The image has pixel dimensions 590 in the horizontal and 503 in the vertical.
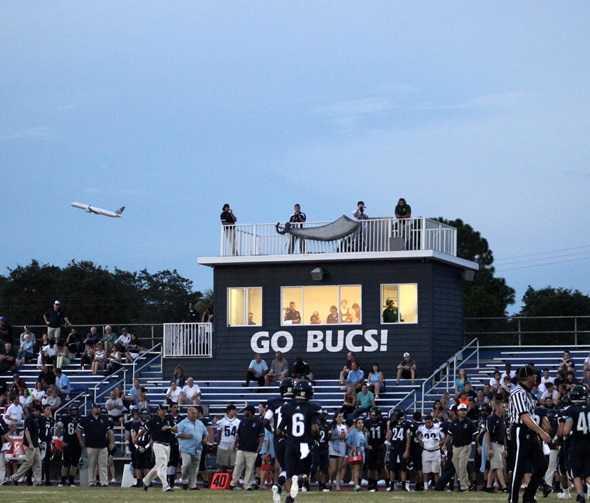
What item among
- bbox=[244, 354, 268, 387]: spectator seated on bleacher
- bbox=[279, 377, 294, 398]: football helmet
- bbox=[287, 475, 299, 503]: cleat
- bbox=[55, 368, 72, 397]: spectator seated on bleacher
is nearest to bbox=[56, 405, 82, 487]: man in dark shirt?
bbox=[55, 368, 72, 397]: spectator seated on bleacher

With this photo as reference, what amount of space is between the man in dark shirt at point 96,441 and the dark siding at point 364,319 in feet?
25.6

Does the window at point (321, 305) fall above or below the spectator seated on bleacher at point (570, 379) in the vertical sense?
above

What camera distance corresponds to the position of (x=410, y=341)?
112 feet

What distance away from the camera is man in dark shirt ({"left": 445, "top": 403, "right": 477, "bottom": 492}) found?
80.8ft

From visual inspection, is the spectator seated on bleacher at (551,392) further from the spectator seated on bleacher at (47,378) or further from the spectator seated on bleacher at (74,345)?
the spectator seated on bleacher at (74,345)

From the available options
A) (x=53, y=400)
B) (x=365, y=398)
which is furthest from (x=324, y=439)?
(x=53, y=400)

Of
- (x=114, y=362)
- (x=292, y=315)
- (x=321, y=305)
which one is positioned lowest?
(x=114, y=362)

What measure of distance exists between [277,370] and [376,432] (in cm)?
728

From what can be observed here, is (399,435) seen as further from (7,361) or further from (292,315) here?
(7,361)

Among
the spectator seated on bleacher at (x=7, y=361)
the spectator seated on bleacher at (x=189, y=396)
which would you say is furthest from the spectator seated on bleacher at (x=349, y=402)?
the spectator seated on bleacher at (x=7, y=361)

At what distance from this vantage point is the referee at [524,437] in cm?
1499

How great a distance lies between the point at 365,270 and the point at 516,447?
19.6m

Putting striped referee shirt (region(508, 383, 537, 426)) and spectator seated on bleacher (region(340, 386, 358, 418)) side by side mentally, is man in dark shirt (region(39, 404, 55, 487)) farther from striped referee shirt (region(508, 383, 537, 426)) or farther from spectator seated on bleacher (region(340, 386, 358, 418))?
striped referee shirt (region(508, 383, 537, 426))

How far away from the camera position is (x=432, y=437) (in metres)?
25.6
